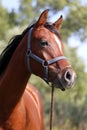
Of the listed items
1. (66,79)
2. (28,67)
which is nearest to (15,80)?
(28,67)

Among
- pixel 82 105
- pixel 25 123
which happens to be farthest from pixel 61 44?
pixel 82 105

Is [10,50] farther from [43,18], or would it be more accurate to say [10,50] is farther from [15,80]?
[43,18]

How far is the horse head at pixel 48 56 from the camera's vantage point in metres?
4.85

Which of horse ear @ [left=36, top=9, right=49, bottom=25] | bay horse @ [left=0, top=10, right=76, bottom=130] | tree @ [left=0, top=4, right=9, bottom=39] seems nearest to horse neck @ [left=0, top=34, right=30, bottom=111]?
bay horse @ [left=0, top=10, right=76, bottom=130]

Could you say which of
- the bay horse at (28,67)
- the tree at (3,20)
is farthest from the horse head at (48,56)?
the tree at (3,20)

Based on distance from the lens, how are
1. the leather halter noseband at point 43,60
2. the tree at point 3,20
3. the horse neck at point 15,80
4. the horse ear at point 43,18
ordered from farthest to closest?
the tree at point 3,20
the horse neck at point 15,80
the horse ear at point 43,18
the leather halter noseband at point 43,60

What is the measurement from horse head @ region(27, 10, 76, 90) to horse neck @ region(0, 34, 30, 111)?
123 millimetres

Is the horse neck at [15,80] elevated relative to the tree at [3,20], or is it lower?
lower

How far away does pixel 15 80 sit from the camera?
5270 mm

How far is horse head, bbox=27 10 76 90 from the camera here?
4852mm

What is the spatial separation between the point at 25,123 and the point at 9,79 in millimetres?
505

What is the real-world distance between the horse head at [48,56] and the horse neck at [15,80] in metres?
0.12

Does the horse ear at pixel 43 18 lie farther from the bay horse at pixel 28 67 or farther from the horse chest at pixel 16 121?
the horse chest at pixel 16 121

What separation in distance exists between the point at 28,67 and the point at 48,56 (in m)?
0.26
